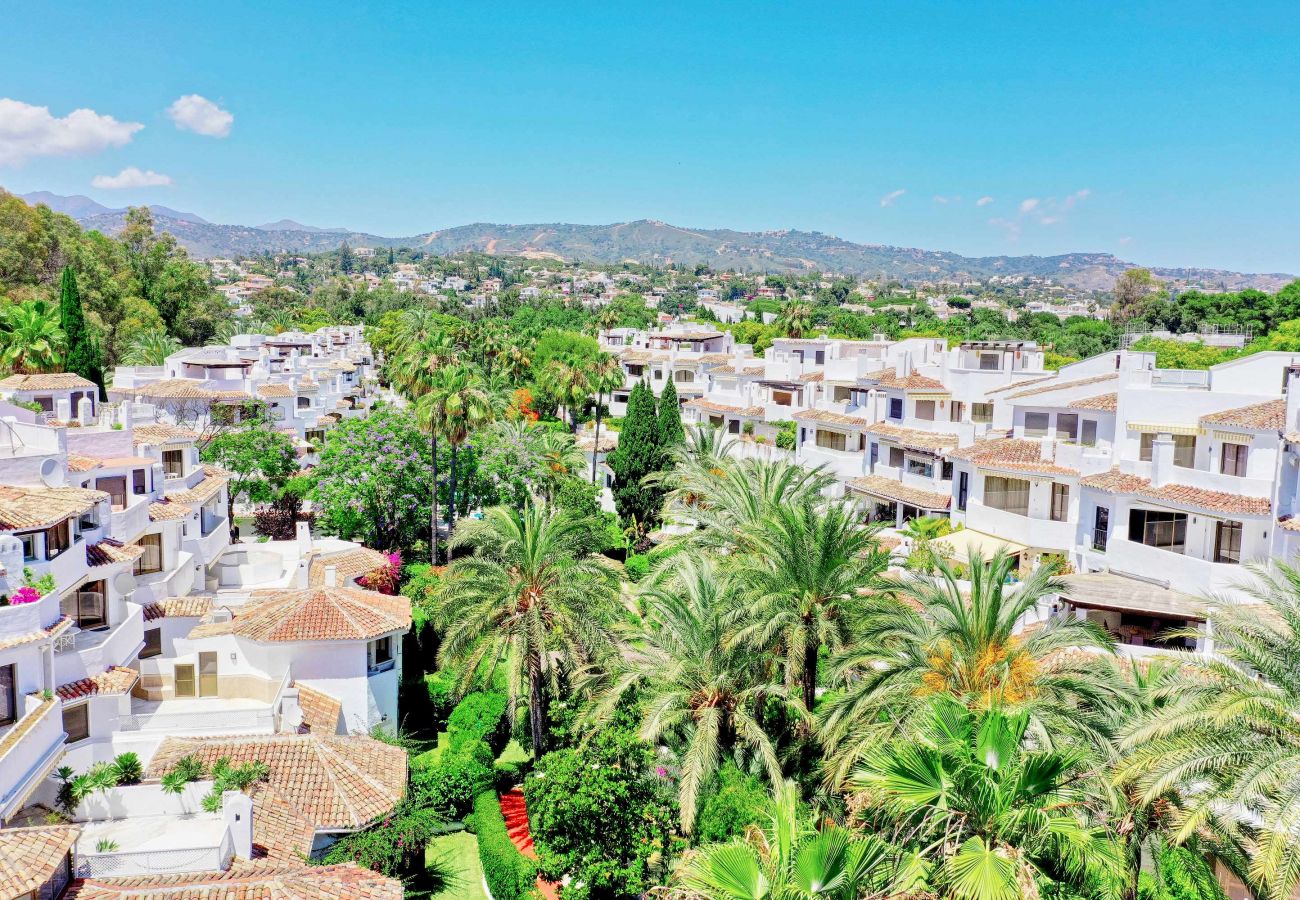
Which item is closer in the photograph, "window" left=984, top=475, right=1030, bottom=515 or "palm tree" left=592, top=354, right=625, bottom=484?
"window" left=984, top=475, right=1030, bottom=515

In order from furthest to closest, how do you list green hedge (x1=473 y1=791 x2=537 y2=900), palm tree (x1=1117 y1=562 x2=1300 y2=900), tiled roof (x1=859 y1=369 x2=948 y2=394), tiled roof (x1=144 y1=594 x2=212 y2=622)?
1. tiled roof (x1=859 y1=369 x2=948 y2=394)
2. tiled roof (x1=144 y1=594 x2=212 y2=622)
3. green hedge (x1=473 y1=791 x2=537 y2=900)
4. palm tree (x1=1117 y1=562 x2=1300 y2=900)

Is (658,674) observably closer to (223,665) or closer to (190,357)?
(223,665)

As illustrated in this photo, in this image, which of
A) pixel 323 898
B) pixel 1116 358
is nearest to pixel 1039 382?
pixel 1116 358

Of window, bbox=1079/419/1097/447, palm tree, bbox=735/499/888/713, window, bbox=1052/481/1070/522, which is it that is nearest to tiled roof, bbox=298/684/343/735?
palm tree, bbox=735/499/888/713

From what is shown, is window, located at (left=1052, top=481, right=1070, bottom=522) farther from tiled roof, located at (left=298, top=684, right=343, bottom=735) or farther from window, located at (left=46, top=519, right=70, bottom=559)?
window, located at (left=46, top=519, right=70, bottom=559)

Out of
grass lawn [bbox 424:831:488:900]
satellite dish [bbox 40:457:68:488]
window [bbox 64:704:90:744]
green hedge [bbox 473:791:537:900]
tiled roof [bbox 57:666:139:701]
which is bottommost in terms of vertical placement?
grass lawn [bbox 424:831:488:900]

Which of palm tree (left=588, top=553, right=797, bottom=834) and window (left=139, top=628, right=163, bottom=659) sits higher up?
palm tree (left=588, top=553, right=797, bottom=834)

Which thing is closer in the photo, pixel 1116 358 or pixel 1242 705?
pixel 1242 705

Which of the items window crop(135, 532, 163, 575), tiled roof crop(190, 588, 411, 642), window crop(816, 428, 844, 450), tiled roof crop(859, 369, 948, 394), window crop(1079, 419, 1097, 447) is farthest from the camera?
window crop(816, 428, 844, 450)
